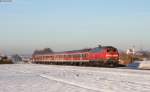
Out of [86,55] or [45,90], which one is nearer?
[45,90]

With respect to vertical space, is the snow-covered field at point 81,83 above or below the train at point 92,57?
below

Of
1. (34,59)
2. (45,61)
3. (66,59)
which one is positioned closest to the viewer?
(66,59)

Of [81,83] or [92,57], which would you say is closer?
Result: [81,83]

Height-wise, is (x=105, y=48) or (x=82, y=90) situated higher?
(x=105, y=48)

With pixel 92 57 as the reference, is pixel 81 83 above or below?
below

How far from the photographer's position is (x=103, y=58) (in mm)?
46031

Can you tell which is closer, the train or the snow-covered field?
the snow-covered field

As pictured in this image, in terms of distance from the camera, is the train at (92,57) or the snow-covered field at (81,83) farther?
the train at (92,57)

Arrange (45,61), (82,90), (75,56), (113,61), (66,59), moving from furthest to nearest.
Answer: (45,61) → (66,59) → (75,56) → (113,61) → (82,90)

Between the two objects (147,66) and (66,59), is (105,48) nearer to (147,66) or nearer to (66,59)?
(147,66)

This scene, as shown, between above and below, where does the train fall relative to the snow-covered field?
above

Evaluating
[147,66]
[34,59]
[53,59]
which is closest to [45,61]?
[53,59]

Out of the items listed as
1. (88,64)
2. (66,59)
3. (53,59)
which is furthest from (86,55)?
(53,59)

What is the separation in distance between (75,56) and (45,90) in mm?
41080
